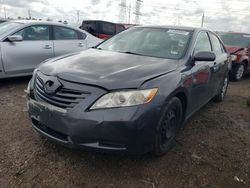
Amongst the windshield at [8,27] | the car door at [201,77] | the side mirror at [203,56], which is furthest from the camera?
the windshield at [8,27]

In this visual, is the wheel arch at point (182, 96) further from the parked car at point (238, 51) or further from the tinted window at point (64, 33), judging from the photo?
the parked car at point (238, 51)

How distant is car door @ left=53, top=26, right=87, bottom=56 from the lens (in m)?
6.47

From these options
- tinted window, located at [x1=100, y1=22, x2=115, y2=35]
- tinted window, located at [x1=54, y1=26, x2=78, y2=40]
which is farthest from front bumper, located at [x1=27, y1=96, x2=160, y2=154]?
tinted window, located at [x1=100, y1=22, x2=115, y2=35]

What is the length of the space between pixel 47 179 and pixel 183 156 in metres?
1.57

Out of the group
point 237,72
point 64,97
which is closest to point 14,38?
point 64,97

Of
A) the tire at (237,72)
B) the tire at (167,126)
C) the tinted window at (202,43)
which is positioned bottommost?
the tire at (237,72)

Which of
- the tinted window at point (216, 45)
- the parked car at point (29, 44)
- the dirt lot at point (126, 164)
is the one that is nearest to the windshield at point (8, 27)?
the parked car at point (29, 44)

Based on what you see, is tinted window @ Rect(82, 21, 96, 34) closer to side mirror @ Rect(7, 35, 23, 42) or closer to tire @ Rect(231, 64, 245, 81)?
tire @ Rect(231, 64, 245, 81)

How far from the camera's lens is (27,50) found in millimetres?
5848

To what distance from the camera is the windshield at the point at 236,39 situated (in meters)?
9.11

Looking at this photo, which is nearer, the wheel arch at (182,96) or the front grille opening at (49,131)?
the front grille opening at (49,131)

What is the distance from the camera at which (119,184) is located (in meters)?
2.60

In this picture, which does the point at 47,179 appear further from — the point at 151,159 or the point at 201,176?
the point at 201,176

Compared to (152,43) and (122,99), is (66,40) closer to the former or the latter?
(152,43)
